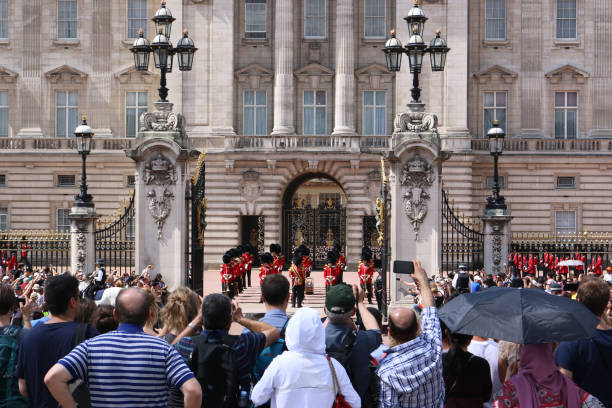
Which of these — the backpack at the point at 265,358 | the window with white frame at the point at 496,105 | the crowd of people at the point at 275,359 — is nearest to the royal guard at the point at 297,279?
the crowd of people at the point at 275,359

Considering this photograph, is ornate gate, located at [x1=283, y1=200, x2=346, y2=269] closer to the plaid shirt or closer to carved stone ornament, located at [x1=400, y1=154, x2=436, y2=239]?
carved stone ornament, located at [x1=400, y1=154, x2=436, y2=239]

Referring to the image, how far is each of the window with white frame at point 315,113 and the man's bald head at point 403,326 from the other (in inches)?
1321

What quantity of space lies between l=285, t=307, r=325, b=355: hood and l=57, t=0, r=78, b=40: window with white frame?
3662 cm

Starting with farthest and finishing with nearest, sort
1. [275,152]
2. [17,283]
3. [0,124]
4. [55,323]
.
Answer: [0,124] < [275,152] < [17,283] < [55,323]

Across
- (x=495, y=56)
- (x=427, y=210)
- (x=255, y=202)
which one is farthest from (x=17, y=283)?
(x=495, y=56)

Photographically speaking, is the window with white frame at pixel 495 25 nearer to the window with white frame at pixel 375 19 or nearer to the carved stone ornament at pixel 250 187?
the window with white frame at pixel 375 19

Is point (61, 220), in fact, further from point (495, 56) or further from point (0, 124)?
point (495, 56)

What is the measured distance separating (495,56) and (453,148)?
15.5 feet

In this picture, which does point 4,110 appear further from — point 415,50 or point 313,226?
point 415,50

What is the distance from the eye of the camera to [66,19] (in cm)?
4056

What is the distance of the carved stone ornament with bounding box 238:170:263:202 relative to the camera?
3856 centimetres

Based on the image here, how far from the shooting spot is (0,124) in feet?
134

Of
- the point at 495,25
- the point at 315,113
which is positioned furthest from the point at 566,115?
the point at 315,113

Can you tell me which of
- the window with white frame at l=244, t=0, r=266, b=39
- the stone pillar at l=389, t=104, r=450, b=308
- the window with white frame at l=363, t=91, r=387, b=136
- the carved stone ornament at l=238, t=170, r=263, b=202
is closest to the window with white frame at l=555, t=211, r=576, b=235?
the window with white frame at l=363, t=91, r=387, b=136
